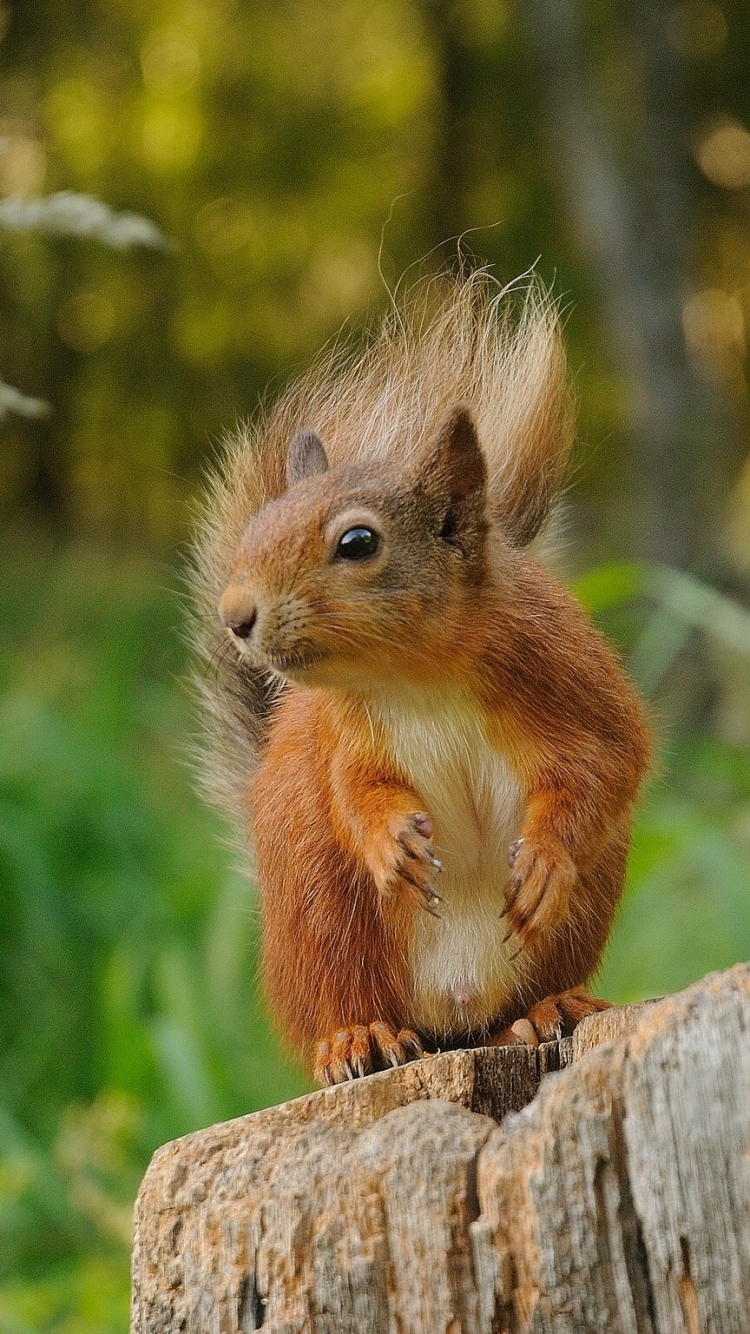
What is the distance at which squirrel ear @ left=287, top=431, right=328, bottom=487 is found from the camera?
1.82 meters

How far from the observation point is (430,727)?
175 centimetres

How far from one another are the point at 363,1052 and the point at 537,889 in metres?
0.31

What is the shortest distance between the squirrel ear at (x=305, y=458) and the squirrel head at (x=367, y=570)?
0.23 ft

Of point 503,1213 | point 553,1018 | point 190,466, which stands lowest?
point 503,1213

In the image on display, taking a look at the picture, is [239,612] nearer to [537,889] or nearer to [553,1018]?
[537,889]

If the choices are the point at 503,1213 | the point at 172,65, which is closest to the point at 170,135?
the point at 172,65

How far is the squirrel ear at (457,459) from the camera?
1.66m

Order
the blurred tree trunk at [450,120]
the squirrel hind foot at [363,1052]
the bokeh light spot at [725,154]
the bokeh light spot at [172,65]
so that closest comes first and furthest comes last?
the squirrel hind foot at [363,1052] → the bokeh light spot at [725,154] → the bokeh light spot at [172,65] → the blurred tree trunk at [450,120]

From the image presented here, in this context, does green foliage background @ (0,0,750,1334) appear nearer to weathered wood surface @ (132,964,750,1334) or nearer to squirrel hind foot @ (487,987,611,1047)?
squirrel hind foot @ (487,987,611,1047)

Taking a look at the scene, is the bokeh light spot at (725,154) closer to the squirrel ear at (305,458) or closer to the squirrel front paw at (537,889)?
the squirrel ear at (305,458)

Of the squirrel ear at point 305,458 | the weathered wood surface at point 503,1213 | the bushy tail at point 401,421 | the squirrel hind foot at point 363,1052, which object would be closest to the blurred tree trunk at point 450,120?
the bushy tail at point 401,421

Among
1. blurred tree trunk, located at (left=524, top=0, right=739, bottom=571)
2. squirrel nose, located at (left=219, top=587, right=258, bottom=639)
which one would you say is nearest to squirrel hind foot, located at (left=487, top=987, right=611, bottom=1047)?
squirrel nose, located at (left=219, top=587, right=258, bottom=639)

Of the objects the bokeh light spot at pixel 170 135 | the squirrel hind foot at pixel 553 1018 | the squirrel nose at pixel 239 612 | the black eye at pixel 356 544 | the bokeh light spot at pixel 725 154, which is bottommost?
the squirrel hind foot at pixel 553 1018

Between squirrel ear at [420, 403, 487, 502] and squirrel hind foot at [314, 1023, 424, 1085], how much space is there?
60 centimetres
